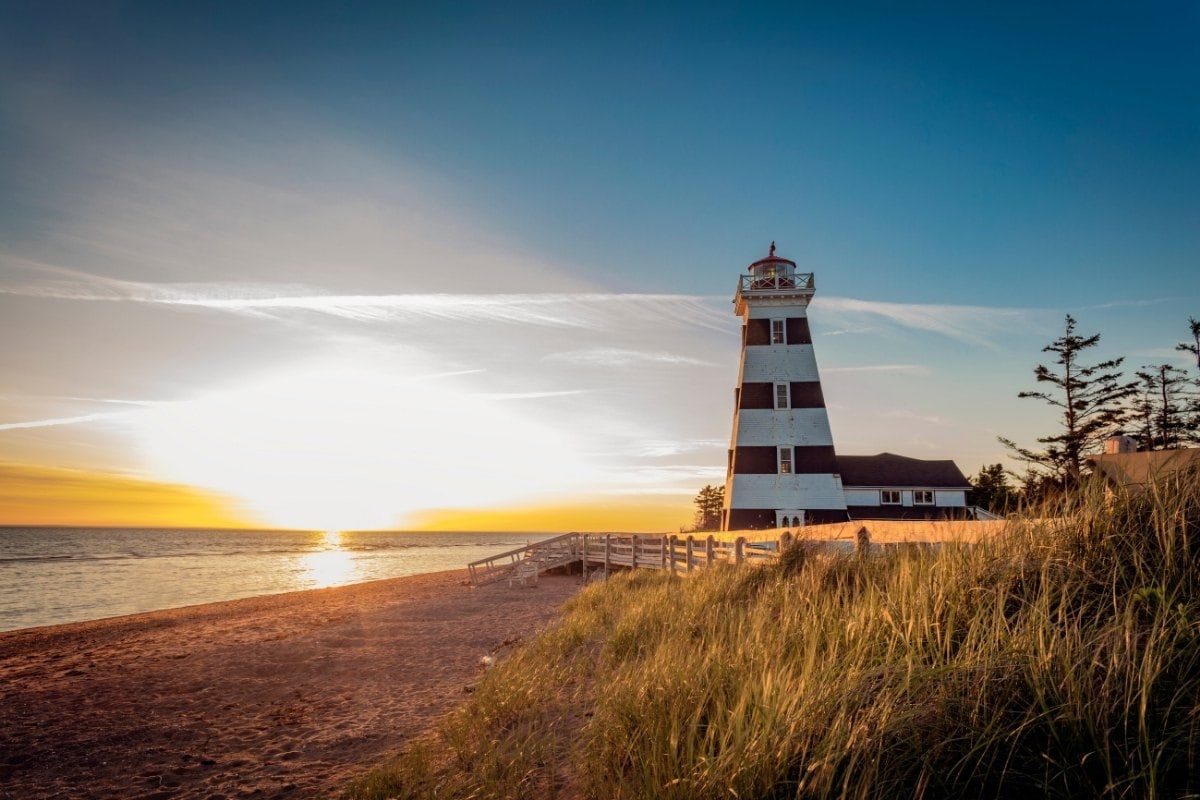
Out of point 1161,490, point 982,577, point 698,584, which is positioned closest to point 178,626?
point 698,584

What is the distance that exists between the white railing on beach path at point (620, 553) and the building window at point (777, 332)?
34.9 ft

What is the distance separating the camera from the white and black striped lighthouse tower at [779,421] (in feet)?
85.8

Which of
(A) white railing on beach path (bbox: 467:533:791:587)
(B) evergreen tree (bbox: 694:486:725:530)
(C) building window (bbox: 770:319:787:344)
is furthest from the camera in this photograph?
(B) evergreen tree (bbox: 694:486:725:530)

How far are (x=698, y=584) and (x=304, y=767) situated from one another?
18.9 ft

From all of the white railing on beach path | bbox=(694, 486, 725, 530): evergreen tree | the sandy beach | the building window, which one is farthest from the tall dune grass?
bbox=(694, 486, 725, 530): evergreen tree

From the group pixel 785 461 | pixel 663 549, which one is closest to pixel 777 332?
pixel 785 461

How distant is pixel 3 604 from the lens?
21234mm

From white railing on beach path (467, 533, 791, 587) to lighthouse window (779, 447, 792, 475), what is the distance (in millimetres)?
6112

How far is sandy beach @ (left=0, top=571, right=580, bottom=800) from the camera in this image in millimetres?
5848

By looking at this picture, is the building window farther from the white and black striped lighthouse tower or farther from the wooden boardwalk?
the wooden boardwalk

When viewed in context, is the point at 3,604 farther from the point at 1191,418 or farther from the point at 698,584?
Result: the point at 1191,418

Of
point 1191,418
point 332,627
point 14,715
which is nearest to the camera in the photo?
point 14,715

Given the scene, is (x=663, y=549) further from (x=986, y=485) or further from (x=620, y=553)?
(x=986, y=485)

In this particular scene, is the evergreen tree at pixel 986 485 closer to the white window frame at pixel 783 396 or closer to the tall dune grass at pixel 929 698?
the white window frame at pixel 783 396
